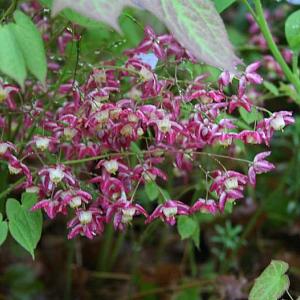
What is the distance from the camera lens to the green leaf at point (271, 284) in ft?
3.86

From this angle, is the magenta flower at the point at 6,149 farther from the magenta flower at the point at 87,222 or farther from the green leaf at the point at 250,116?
the green leaf at the point at 250,116

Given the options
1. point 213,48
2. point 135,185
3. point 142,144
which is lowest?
point 142,144

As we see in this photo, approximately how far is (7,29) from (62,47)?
0.55 meters

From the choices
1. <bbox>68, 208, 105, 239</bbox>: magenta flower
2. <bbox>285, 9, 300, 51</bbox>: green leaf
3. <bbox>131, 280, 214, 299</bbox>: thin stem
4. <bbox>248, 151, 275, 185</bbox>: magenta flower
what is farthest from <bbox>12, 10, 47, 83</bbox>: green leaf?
<bbox>131, 280, 214, 299</bbox>: thin stem

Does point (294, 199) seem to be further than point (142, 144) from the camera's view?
Yes

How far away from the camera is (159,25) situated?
227cm

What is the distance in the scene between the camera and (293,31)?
132 cm

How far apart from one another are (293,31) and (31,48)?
56 centimetres

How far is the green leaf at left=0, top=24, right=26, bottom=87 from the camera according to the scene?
2.95 ft

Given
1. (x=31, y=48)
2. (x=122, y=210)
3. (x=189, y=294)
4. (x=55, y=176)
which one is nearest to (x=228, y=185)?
(x=122, y=210)

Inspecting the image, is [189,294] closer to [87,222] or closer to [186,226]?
[186,226]

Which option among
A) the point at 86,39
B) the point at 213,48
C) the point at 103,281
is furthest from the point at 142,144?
the point at 213,48

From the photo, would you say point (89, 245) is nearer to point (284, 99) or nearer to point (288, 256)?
point (288, 256)

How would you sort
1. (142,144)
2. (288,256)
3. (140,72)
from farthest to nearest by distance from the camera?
(288,256), (142,144), (140,72)
